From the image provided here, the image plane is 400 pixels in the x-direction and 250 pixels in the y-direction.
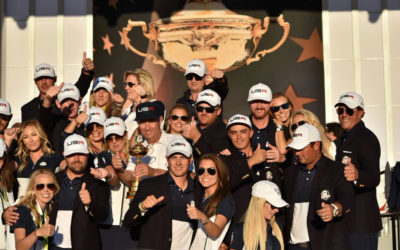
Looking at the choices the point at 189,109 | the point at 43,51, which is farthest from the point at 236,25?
the point at 189,109

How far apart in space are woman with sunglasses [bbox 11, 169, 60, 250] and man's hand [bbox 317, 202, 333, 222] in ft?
9.16

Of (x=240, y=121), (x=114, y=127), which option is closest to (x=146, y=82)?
(x=114, y=127)

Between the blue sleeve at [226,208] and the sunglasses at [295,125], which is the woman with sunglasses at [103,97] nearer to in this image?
the sunglasses at [295,125]

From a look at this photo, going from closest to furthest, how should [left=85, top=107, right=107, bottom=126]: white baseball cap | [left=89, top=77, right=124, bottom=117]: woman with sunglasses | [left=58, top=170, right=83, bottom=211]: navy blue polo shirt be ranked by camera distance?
[left=58, top=170, right=83, bottom=211]: navy blue polo shirt → [left=85, top=107, right=107, bottom=126]: white baseball cap → [left=89, top=77, right=124, bottom=117]: woman with sunglasses

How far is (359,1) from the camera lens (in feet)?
59.5

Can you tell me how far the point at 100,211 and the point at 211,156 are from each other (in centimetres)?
129

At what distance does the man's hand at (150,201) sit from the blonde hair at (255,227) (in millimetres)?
914

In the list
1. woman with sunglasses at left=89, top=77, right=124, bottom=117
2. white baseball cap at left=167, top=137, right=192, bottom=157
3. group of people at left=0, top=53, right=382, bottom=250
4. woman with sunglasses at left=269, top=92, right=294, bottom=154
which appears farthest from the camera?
woman with sunglasses at left=89, top=77, right=124, bottom=117

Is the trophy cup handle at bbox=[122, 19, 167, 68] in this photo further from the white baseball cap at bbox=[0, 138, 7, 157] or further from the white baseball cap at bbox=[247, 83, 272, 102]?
the white baseball cap at bbox=[0, 138, 7, 157]

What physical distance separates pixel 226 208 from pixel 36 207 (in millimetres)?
1999

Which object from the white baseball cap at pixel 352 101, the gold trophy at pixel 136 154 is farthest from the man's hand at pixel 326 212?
the gold trophy at pixel 136 154

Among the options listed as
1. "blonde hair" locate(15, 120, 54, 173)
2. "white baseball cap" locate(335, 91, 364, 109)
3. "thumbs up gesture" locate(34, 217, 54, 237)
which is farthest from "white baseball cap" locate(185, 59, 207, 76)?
"thumbs up gesture" locate(34, 217, 54, 237)

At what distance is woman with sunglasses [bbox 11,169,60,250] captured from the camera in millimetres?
12547

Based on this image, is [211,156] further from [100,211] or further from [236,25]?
[236,25]
